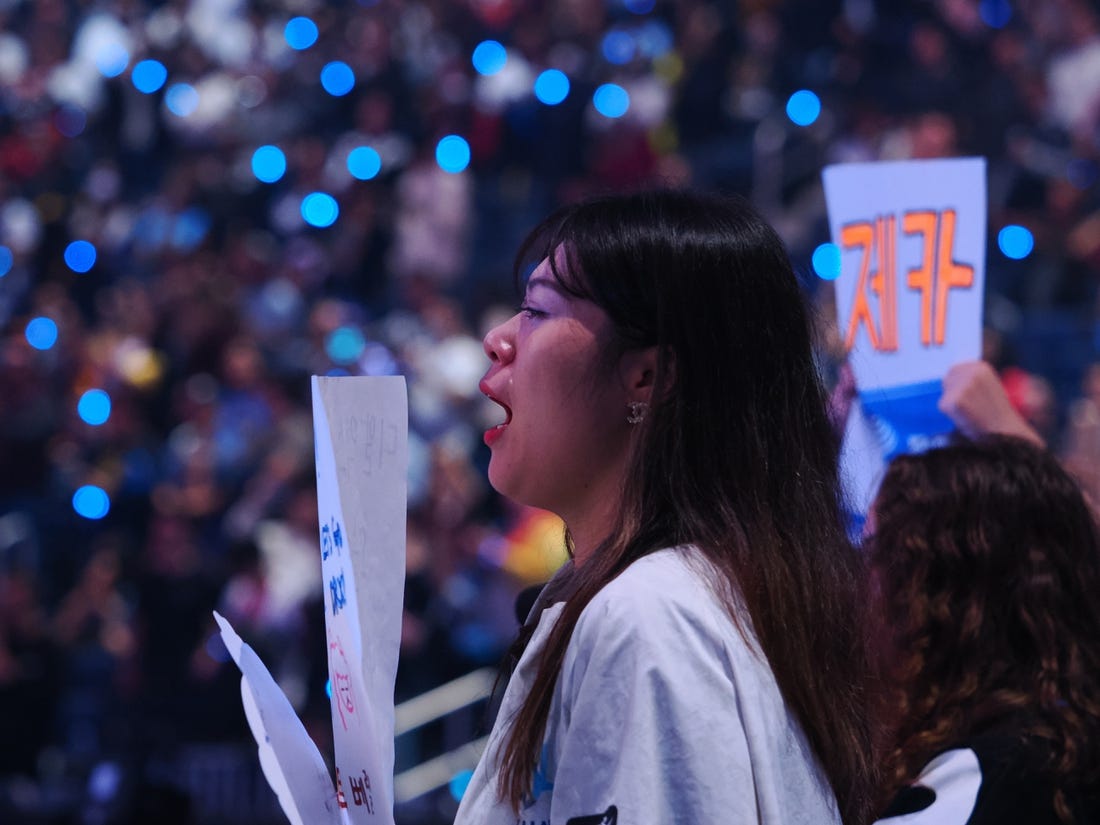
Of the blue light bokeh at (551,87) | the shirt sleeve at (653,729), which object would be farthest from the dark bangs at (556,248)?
the blue light bokeh at (551,87)

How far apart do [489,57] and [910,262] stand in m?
7.84

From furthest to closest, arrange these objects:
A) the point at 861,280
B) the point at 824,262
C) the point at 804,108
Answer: the point at 804,108 < the point at 824,262 < the point at 861,280

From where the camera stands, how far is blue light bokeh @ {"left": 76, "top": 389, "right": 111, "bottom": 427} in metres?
8.31

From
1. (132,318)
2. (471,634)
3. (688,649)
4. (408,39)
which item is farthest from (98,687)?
(688,649)

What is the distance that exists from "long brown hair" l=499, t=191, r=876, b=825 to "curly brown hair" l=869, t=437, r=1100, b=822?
45 cm

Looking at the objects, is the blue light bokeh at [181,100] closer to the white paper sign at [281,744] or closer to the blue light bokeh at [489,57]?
the blue light bokeh at [489,57]

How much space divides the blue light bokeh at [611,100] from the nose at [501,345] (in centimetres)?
782

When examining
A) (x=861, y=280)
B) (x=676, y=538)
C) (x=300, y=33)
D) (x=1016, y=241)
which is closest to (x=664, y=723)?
(x=676, y=538)

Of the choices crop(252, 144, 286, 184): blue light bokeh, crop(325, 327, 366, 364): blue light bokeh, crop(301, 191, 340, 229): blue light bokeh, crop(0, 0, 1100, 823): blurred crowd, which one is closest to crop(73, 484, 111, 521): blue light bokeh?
crop(0, 0, 1100, 823): blurred crowd

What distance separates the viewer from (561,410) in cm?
138

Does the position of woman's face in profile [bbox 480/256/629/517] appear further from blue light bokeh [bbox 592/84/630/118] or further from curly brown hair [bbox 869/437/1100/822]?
blue light bokeh [bbox 592/84/630/118]

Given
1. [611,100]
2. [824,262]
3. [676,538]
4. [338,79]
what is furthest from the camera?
[338,79]

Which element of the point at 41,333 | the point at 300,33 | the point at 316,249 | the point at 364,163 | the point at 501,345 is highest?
the point at 300,33

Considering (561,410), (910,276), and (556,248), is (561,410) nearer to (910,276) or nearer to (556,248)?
(556,248)
